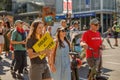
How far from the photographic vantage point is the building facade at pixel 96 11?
4900 cm

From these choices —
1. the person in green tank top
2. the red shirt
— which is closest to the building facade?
the person in green tank top

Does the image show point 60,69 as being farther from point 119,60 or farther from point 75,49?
point 119,60

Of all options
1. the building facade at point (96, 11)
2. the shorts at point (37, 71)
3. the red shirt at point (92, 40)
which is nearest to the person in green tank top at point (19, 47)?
the red shirt at point (92, 40)

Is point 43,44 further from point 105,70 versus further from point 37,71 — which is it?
point 105,70

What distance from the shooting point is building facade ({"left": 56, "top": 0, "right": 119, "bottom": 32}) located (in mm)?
49000

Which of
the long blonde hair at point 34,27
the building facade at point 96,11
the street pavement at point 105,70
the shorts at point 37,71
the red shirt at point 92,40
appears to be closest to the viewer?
the long blonde hair at point 34,27

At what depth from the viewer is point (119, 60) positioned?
15.1m

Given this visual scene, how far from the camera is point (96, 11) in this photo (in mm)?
48844

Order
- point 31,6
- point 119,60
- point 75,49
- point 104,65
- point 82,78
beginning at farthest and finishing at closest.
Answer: point 31,6
point 119,60
point 104,65
point 75,49
point 82,78

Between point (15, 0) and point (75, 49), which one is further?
point (15, 0)

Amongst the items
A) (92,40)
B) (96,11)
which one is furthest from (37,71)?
(96,11)

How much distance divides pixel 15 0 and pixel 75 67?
6365cm

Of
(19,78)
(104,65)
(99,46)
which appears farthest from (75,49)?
(99,46)

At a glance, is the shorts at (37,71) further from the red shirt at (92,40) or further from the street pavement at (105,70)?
the street pavement at (105,70)
